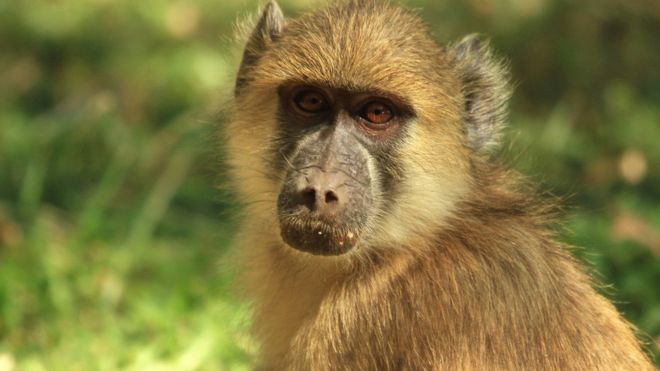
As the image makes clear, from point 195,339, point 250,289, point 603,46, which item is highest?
point 603,46

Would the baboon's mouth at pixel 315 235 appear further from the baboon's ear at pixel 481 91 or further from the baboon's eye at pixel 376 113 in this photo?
the baboon's ear at pixel 481 91

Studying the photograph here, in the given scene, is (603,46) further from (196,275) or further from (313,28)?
(313,28)

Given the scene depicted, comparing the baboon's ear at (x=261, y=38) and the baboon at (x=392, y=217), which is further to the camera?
the baboon's ear at (x=261, y=38)

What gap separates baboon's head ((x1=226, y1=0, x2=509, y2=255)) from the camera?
16.3ft

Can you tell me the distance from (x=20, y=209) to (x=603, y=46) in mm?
5731

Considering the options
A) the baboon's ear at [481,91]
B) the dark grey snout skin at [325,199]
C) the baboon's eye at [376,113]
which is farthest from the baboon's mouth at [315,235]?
the baboon's ear at [481,91]

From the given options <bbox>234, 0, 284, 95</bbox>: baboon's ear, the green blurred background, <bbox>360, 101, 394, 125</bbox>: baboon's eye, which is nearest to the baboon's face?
<bbox>360, 101, 394, 125</bbox>: baboon's eye

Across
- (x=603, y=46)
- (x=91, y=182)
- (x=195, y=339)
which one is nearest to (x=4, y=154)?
(x=91, y=182)

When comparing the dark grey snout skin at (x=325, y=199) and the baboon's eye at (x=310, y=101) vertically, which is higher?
the baboon's eye at (x=310, y=101)

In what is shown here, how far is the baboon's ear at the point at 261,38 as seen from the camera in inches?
224

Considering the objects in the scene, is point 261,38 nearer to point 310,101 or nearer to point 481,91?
point 310,101

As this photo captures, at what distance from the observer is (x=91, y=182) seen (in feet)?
28.1

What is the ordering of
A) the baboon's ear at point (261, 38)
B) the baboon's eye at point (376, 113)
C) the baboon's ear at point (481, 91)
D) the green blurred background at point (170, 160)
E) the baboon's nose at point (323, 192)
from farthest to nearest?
1. the green blurred background at point (170, 160)
2. the baboon's ear at point (261, 38)
3. the baboon's ear at point (481, 91)
4. the baboon's eye at point (376, 113)
5. the baboon's nose at point (323, 192)

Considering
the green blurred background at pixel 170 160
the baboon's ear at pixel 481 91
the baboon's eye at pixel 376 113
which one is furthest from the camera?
the green blurred background at pixel 170 160
